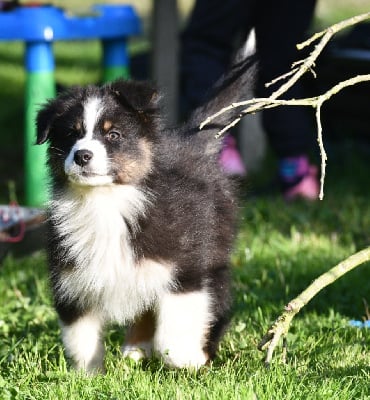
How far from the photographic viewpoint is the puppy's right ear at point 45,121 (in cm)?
399

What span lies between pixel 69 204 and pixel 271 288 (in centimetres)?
159

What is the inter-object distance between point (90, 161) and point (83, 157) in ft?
0.11

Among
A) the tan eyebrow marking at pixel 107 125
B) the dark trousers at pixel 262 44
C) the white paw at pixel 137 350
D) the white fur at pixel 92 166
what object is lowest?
the white paw at pixel 137 350

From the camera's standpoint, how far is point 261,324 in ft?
14.8

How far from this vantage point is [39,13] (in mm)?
6539

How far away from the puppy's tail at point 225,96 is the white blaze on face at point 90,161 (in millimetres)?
786

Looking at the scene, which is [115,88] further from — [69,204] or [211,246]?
[211,246]

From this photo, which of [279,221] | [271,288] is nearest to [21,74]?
[279,221]

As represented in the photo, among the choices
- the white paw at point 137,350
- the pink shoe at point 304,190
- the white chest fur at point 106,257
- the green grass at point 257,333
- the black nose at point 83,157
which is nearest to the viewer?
the green grass at point 257,333

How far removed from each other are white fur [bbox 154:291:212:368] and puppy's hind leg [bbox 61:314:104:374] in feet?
0.84

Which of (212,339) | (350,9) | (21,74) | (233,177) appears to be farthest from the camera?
(350,9)

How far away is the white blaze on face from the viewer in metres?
3.77

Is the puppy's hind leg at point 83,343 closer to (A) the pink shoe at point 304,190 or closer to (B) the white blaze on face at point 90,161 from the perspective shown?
(B) the white blaze on face at point 90,161

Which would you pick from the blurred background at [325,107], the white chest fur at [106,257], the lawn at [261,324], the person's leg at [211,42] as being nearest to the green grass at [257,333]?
the lawn at [261,324]
